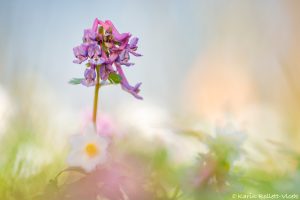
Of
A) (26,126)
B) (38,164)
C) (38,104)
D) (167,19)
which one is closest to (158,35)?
(167,19)

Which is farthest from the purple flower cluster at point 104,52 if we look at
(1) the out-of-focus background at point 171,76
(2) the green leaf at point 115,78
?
(1) the out-of-focus background at point 171,76

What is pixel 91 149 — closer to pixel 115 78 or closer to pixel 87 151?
pixel 87 151

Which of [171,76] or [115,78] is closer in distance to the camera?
[115,78]

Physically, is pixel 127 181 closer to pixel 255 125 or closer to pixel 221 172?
pixel 221 172

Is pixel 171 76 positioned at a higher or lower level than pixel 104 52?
lower

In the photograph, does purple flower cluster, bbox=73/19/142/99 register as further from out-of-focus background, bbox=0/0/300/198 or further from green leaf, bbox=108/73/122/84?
out-of-focus background, bbox=0/0/300/198

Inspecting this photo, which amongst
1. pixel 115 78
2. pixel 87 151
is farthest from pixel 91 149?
pixel 115 78

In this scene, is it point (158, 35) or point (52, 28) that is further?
point (158, 35)
